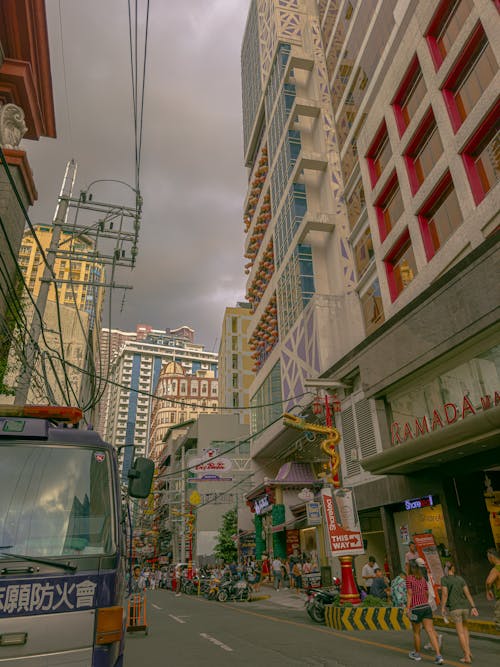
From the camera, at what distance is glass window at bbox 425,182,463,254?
17469 mm

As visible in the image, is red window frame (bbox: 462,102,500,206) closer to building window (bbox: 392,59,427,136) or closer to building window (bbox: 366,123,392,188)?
building window (bbox: 392,59,427,136)

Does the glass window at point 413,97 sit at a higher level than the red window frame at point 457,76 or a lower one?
higher

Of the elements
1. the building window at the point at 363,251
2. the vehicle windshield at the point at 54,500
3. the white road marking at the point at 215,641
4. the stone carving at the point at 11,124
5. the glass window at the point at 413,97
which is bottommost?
the white road marking at the point at 215,641

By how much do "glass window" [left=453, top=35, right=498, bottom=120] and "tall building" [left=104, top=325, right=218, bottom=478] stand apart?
142157mm

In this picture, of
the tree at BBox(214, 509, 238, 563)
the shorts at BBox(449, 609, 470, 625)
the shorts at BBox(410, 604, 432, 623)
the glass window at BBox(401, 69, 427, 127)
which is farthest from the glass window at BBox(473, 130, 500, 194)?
the tree at BBox(214, 509, 238, 563)

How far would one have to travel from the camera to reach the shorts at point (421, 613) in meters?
7.96

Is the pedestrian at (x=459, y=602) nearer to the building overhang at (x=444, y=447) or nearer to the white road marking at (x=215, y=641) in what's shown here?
the white road marking at (x=215, y=641)

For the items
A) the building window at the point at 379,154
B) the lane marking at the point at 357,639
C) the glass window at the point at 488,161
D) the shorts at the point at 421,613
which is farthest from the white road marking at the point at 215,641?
the building window at the point at 379,154

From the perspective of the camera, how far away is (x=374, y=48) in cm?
2778

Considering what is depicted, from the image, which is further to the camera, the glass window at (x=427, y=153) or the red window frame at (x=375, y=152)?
the red window frame at (x=375, y=152)

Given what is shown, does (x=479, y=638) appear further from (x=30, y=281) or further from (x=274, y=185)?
(x=30, y=281)

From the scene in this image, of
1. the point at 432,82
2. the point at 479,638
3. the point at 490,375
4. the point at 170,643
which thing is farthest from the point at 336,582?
the point at 432,82

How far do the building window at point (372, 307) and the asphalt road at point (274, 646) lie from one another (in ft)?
50.3

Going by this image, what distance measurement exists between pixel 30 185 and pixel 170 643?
49.1ft
